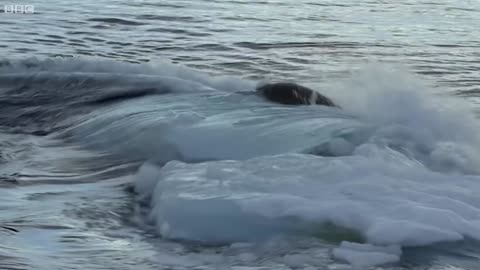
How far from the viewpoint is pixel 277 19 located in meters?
20.2

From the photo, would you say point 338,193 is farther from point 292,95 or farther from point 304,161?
point 292,95

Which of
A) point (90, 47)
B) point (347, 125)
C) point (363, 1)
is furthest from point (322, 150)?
point (363, 1)

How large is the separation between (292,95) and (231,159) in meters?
2.36

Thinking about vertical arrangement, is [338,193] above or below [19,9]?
below

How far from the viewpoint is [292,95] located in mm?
9875

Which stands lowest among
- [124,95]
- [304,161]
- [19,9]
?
[304,161]

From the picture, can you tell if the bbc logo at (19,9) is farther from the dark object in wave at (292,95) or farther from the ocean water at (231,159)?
the dark object in wave at (292,95)

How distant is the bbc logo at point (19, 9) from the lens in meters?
19.9

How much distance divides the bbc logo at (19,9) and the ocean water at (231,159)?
12.1ft

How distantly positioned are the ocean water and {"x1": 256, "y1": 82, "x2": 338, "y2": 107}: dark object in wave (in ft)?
0.71

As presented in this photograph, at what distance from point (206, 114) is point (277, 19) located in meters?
11.0

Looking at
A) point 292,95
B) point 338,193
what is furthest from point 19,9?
point 338,193

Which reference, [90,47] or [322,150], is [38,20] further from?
[322,150]

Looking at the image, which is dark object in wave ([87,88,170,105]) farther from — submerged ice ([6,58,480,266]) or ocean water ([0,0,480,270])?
submerged ice ([6,58,480,266])
